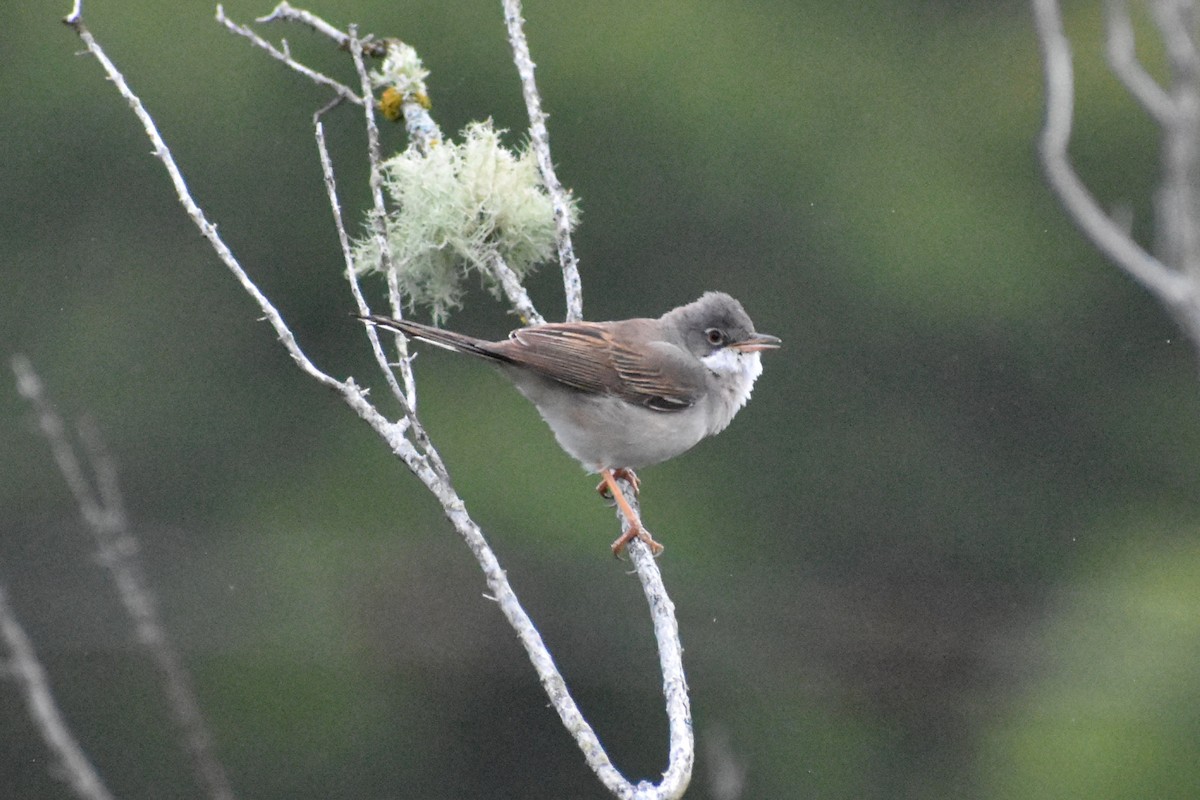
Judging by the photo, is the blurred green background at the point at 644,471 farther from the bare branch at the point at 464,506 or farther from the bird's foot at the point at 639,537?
the bare branch at the point at 464,506

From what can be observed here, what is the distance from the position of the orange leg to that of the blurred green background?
14.1m

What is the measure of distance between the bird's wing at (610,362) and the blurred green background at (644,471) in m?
14.3

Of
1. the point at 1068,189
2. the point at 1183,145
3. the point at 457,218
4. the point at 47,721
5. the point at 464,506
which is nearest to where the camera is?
the point at 1183,145

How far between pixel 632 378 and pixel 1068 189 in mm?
3098

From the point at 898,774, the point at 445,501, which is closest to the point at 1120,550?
the point at 898,774

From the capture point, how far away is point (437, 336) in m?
5.16

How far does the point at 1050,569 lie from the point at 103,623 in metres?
12.7

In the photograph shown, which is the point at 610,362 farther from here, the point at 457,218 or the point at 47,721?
the point at 47,721

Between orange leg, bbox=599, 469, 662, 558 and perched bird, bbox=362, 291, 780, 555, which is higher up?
perched bird, bbox=362, 291, 780, 555

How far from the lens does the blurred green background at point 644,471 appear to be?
22109 millimetres

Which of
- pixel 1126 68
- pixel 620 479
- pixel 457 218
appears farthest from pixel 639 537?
pixel 1126 68

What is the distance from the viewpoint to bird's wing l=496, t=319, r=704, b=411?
5809mm

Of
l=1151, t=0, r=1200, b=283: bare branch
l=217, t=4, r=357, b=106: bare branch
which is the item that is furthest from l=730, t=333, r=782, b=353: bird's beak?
l=1151, t=0, r=1200, b=283: bare branch

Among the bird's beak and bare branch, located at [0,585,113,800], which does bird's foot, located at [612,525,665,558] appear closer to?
the bird's beak
